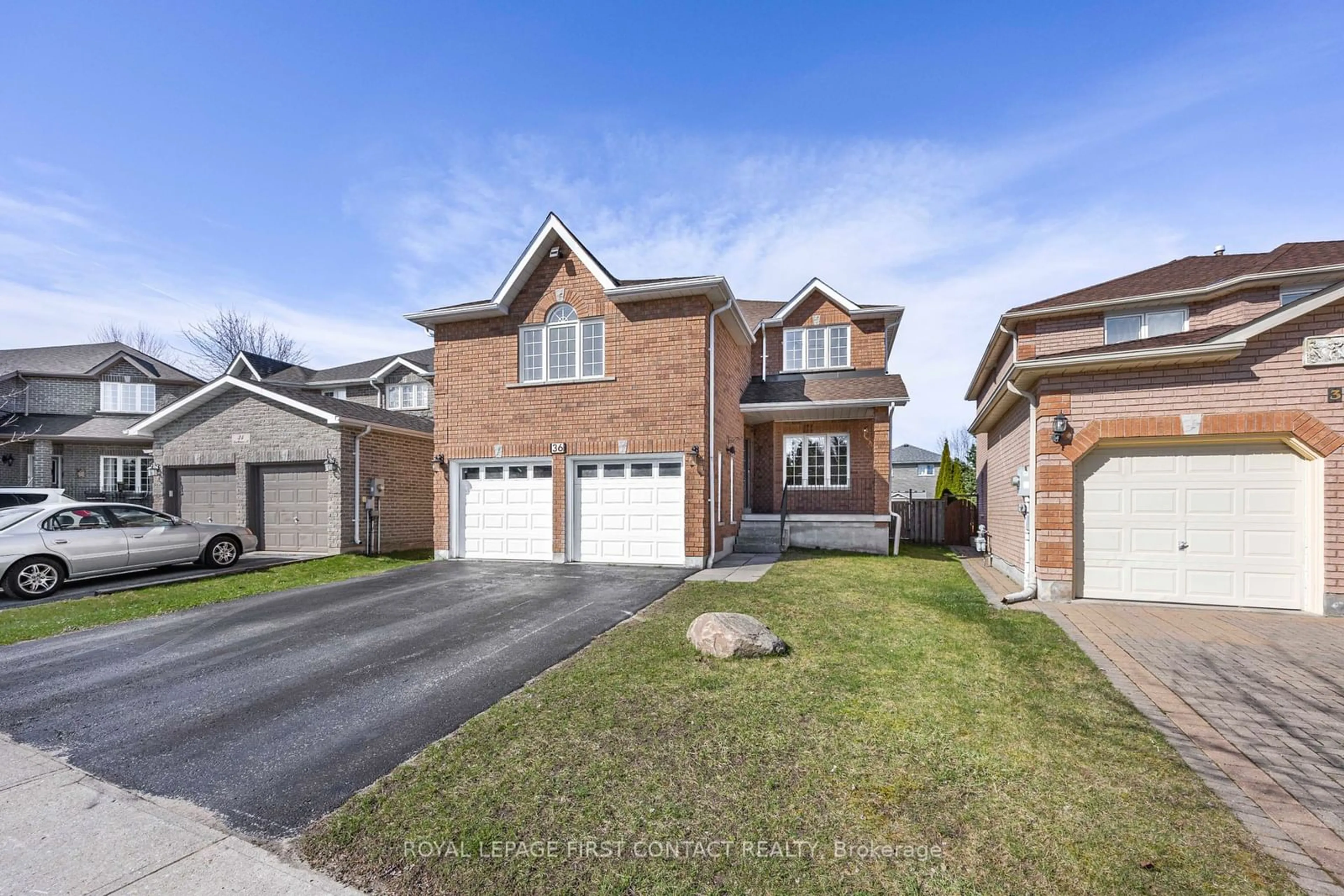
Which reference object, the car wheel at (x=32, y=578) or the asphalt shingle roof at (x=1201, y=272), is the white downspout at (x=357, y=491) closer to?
the car wheel at (x=32, y=578)

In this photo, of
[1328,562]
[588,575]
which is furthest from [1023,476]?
[588,575]

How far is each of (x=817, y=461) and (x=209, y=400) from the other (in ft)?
55.4

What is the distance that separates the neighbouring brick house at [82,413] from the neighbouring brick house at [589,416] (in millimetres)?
14303

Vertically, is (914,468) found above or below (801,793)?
above

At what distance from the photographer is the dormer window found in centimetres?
2250

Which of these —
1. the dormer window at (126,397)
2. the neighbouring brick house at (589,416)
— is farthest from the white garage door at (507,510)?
the dormer window at (126,397)

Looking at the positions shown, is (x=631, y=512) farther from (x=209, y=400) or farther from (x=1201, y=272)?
(x=1201, y=272)

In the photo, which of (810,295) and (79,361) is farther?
(79,361)

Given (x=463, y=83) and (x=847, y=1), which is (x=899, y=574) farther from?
(x=463, y=83)

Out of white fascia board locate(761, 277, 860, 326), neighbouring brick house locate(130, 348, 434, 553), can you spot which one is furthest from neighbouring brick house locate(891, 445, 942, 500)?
neighbouring brick house locate(130, 348, 434, 553)

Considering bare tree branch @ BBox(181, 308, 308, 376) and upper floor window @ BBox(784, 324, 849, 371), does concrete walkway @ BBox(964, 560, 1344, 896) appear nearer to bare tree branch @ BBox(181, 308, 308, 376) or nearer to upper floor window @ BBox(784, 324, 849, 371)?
upper floor window @ BBox(784, 324, 849, 371)

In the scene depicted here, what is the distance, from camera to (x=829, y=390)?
1523 centimetres

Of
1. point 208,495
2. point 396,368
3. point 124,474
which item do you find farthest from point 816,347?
point 124,474

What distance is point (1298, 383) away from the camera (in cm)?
741
